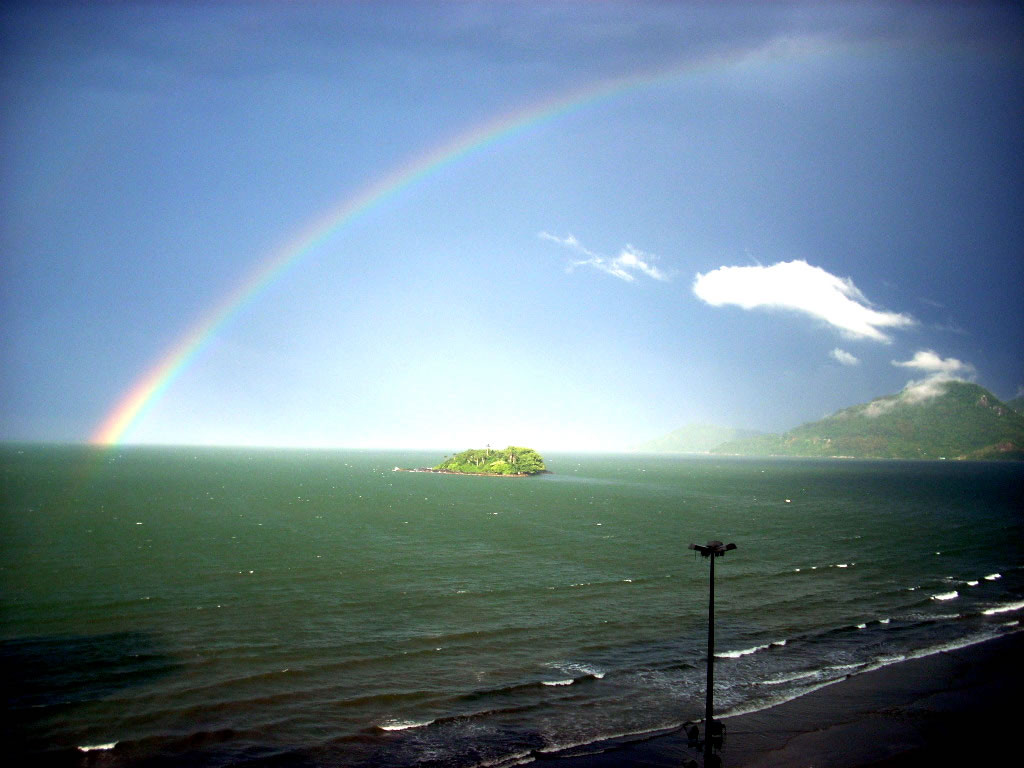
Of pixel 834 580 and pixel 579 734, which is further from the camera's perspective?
pixel 834 580

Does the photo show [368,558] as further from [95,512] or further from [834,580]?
[95,512]

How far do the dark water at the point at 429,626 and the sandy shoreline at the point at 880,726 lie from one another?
1.49 metres

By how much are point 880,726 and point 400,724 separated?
912 inches

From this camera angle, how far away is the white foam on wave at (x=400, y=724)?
85.4 feet

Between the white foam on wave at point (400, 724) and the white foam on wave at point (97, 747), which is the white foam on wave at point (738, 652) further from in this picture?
the white foam on wave at point (97, 747)

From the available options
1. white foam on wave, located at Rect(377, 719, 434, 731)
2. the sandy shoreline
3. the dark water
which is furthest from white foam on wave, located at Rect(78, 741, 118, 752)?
the sandy shoreline

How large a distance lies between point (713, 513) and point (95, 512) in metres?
112

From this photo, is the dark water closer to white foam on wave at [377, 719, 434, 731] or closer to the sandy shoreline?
white foam on wave at [377, 719, 434, 731]

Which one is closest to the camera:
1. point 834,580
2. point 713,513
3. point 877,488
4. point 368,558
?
point 834,580

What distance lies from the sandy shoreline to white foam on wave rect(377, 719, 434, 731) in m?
6.87

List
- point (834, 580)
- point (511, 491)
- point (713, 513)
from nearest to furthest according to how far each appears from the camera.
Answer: point (834, 580) → point (713, 513) → point (511, 491)

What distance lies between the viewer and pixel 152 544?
225ft

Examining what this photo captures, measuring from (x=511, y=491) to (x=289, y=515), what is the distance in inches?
2864

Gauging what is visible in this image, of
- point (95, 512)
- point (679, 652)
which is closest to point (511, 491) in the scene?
point (95, 512)
